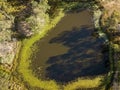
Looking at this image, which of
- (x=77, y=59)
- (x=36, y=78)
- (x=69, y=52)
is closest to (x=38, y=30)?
(x=69, y=52)

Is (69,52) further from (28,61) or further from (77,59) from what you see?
(28,61)

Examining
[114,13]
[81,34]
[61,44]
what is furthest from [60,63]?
[114,13]

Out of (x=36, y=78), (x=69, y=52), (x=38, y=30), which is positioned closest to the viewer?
(x=36, y=78)

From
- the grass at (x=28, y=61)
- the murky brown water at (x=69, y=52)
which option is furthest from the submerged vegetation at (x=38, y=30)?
the murky brown water at (x=69, y=52)

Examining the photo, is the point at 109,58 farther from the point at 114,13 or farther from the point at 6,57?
the point at 6,57

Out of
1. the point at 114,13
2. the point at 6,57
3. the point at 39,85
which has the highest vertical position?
the point at 114,13

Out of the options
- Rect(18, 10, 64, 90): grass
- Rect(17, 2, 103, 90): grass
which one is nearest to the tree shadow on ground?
Rect(17, 2, 103, 90): grass

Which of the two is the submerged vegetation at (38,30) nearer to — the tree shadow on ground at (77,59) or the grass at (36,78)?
the grass at (36,78)
